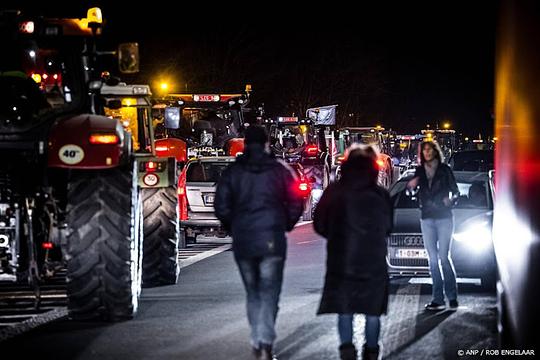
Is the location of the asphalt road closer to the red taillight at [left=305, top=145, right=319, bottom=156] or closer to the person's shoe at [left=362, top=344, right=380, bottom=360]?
the person's shoe at [left=362, top=344, right=380, bottom=360]

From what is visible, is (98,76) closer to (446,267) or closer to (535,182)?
(446,267)

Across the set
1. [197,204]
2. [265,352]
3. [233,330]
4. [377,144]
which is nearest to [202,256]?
[197,204]

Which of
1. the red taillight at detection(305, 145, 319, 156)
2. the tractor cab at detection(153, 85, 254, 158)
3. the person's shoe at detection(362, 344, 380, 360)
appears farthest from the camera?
the red taillight at detection(305, 145, 319, 156)

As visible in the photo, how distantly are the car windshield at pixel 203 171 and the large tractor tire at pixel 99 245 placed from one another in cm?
910

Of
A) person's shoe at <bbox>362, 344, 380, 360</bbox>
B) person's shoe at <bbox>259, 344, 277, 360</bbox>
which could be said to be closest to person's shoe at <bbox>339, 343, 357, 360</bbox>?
person's shoe at <bbox>362, 344, 380, 360</bbox>

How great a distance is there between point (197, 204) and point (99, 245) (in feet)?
29.6

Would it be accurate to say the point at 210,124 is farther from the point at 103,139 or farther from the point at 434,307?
the point at 103,139

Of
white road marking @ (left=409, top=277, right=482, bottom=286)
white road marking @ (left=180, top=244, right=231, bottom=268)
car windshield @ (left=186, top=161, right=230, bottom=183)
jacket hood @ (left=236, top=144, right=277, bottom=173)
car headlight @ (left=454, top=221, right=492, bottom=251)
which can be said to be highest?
jacket hood @ (left=236, top=144, right=277, bottom=173)

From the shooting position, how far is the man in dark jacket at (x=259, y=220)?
8336mm

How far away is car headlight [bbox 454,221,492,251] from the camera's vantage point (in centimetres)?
1269

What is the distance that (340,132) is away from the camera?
129 feet

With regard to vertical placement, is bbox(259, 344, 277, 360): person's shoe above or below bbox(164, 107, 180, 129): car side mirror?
below

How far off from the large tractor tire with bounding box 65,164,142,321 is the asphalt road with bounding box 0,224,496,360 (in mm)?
224

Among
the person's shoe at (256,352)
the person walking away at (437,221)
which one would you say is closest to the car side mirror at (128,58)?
the person's shoe at (256,352)
